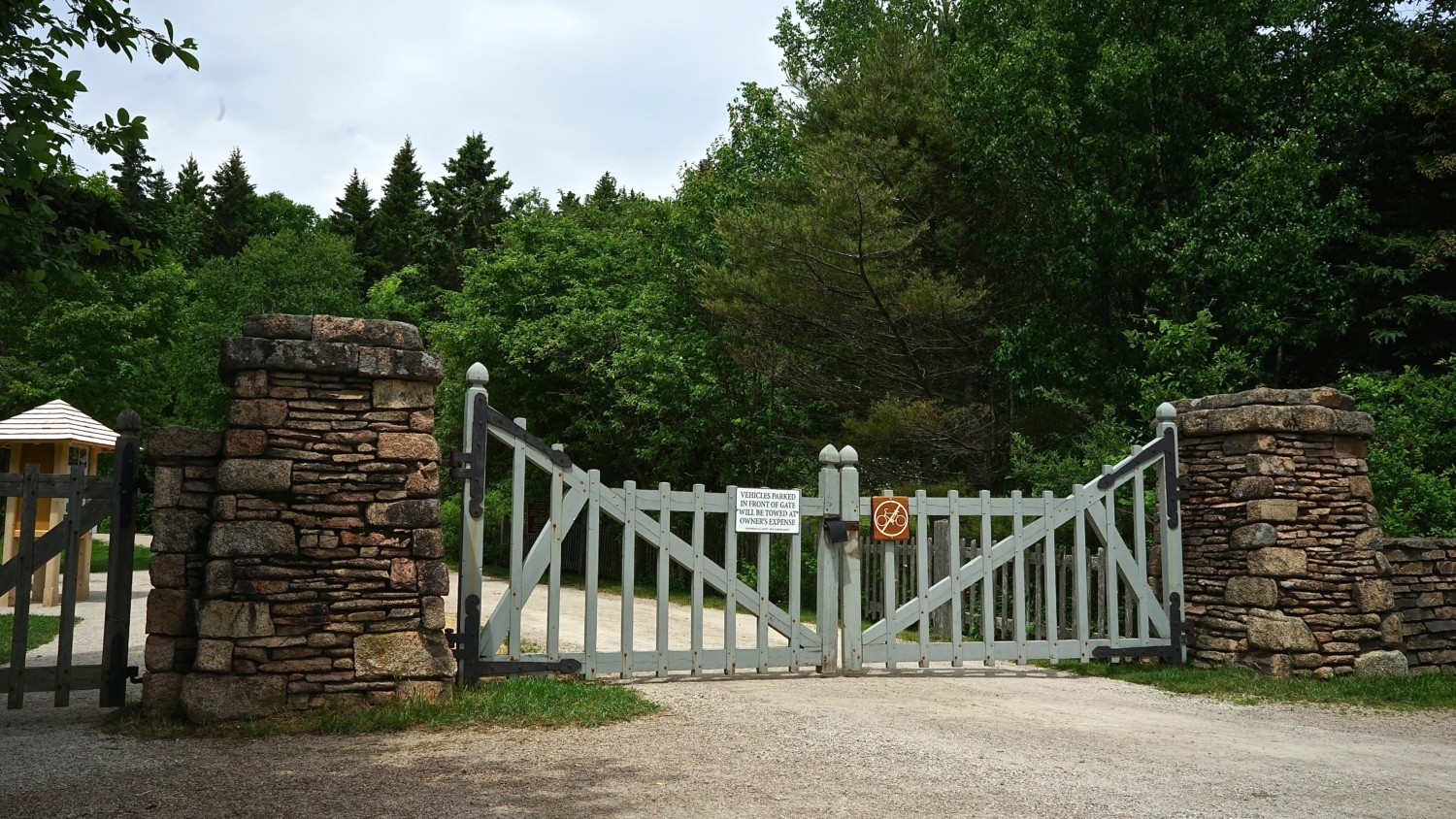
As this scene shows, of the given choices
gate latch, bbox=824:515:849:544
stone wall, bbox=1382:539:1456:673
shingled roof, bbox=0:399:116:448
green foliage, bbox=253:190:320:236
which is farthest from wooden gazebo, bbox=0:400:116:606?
green foliage, bbox=253:190:320:236

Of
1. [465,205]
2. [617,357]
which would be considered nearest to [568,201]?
[465,205]

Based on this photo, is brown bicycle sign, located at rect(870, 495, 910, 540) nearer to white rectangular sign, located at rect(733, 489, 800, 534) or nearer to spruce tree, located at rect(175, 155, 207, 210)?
white rectangular sign, located at rect(733, 489, 800, 534)

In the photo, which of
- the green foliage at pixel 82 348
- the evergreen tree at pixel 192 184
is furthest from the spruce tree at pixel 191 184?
the green foliage at pixel 82 348

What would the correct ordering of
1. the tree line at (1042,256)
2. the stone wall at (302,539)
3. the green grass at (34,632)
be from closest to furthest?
the stone wall at (302,539)
the green grass at (34,632)
the tree line at (1042,256)

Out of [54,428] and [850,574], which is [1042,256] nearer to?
[850,574]

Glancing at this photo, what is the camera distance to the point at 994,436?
62.2ft

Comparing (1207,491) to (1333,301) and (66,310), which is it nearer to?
(1333,301)

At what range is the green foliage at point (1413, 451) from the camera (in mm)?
11469

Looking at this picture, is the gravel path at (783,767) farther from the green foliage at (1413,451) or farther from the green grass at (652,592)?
the green grass at (652,592)

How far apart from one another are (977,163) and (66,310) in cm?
2034

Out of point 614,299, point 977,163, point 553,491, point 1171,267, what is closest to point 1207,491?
point 553,491

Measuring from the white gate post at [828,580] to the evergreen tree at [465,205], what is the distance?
35.0 meters

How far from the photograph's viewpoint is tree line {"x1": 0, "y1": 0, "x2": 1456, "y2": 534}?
16.2 meters

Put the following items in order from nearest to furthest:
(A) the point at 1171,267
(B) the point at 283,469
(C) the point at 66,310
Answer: (B) the point at 283,469 < (A) the point at 1171,267 < (C) the point at 66,310
